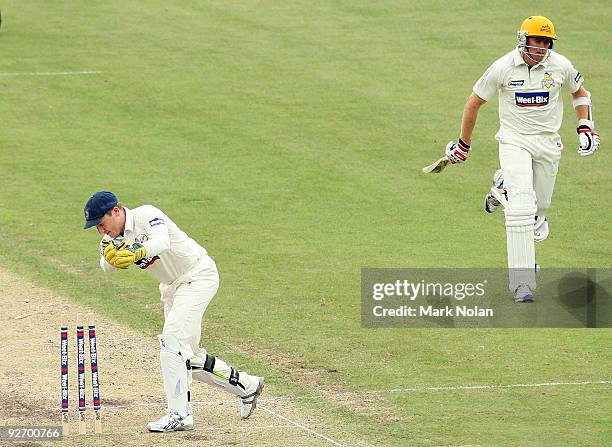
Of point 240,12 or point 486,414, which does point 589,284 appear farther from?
point 240,12

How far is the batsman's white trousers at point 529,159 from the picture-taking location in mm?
13320

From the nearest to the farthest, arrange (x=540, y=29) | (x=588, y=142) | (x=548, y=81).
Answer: (x=540, y=29) < (x=548, y=81) < (x=588, y=142)

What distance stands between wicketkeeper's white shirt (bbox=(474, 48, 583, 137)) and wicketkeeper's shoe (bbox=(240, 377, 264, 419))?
442cm

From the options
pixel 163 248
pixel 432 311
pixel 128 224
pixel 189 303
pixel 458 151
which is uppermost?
pixel 458 151

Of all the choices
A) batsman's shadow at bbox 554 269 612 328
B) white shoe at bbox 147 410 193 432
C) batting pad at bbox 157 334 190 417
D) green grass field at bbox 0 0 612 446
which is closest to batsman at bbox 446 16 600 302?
batsman's shadow at bbox 554 269 612 328

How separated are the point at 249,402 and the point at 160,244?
4.67 ft

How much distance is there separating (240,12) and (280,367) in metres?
17.9

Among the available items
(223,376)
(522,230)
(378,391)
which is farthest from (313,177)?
(223,376)

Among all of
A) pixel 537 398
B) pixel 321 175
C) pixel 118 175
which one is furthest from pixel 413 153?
pixel 537 398

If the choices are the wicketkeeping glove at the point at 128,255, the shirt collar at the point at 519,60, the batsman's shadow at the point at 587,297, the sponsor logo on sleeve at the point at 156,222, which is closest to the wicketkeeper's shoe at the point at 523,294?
the batsman's shadow at the point at 587,297

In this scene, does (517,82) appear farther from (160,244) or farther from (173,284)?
(160,244)

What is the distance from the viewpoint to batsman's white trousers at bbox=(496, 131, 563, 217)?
13.3 metres

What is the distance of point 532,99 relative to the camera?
13352 mm

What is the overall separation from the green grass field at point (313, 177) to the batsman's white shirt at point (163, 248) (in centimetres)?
137
